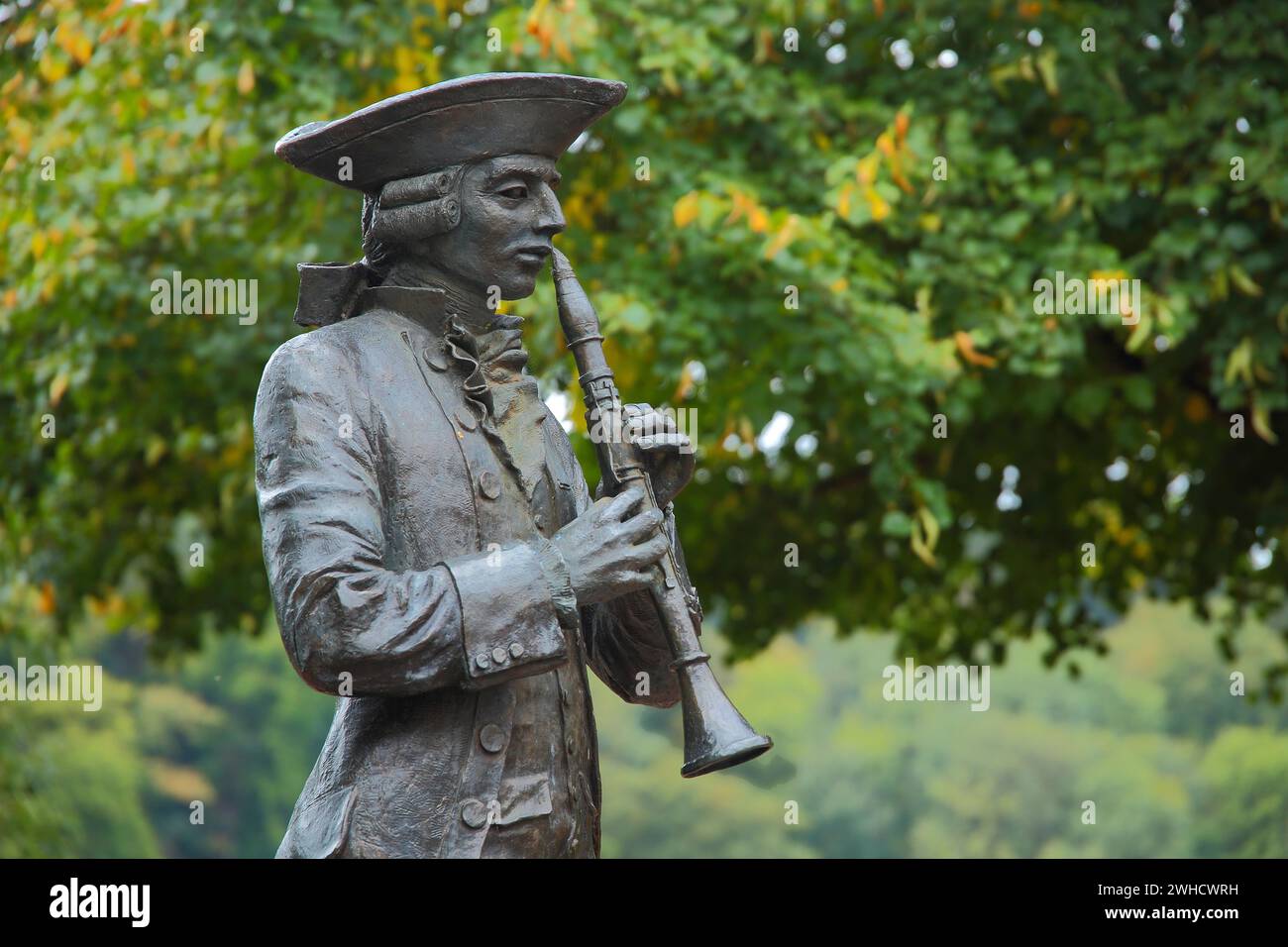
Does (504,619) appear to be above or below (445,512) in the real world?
below

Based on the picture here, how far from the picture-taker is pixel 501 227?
14.3 feet

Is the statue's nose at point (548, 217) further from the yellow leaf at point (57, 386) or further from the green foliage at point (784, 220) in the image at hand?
the yellow leaf at point (57, 386)

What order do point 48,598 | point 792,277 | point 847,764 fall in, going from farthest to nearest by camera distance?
point 847,764, point 48,598, point 792,277

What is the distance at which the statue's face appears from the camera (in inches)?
171

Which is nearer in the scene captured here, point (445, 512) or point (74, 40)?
point (445, 512)

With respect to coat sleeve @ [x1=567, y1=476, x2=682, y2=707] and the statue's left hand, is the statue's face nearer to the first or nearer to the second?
the statue's left hand

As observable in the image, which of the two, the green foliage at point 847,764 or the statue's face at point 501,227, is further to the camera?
the green foliage at point 847,764

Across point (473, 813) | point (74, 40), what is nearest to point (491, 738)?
point (473, 813)

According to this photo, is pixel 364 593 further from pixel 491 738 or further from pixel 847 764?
pixel 847 764

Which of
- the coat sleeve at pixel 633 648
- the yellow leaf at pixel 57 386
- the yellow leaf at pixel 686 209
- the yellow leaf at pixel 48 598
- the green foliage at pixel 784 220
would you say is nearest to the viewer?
the coat sleeve at pixel 633 648

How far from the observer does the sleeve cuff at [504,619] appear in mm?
3994

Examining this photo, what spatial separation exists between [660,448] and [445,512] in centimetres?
48

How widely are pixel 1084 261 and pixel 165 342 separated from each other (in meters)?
4.22

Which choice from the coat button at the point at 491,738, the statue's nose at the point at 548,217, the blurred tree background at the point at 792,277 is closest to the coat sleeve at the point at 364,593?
the coat button at the point at 491,738
